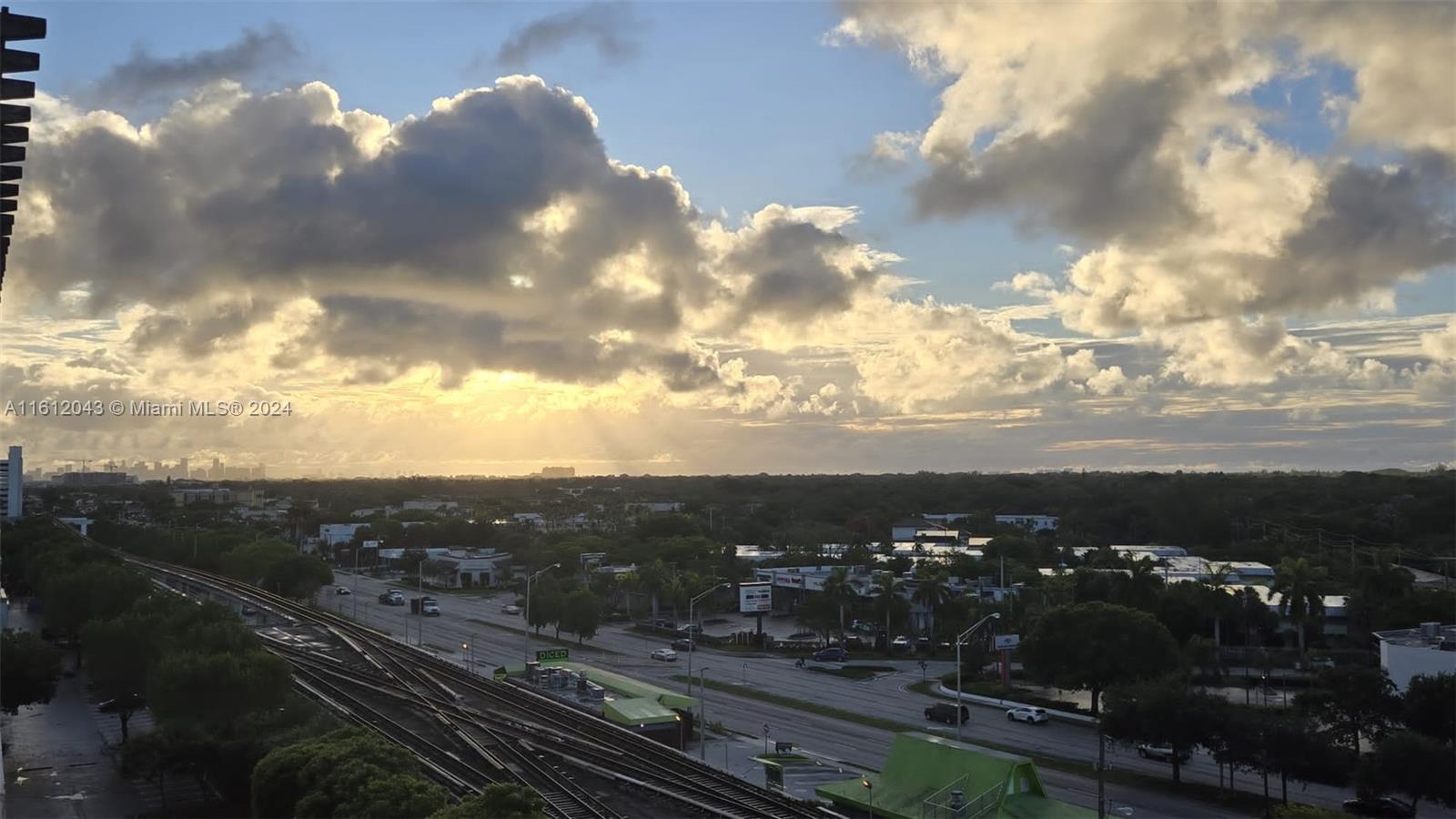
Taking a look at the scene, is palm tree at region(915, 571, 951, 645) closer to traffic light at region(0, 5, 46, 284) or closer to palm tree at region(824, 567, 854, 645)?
palm tree at region(824, 567, 854, 645)

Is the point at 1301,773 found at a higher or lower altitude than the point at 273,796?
lower

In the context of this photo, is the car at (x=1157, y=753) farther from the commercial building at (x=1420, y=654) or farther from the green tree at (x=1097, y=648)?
the commercial building at (x=1420, y=654)

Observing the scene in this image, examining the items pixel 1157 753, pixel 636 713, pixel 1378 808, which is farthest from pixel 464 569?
pixel 1378 808

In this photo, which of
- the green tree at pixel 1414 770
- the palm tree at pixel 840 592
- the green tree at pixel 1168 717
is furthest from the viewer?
the palm tree at pixel 840 592

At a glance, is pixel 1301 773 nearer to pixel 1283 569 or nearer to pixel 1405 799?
pixel 1405 799

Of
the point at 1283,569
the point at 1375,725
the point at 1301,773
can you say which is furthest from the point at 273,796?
the point at 1283,569

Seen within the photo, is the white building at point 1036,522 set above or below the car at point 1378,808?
above

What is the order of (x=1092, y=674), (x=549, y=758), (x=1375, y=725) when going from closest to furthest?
(x=549, y=758), (x=1375, y=725), (x=1092, y=674)

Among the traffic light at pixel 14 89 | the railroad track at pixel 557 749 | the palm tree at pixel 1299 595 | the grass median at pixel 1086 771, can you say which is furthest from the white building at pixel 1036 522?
the traffic light at pixel 14 89
